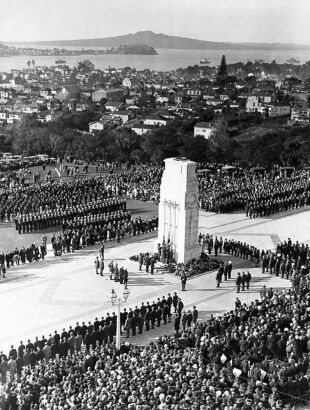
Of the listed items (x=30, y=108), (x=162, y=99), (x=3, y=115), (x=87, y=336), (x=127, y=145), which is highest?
(x=162, y=99)

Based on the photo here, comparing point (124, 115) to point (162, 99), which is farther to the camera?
point (162, 99)

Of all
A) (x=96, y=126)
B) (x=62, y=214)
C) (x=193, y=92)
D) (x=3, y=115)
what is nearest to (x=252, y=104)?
(x=193, y=92)

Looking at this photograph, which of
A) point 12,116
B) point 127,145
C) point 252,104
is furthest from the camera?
point 252,104

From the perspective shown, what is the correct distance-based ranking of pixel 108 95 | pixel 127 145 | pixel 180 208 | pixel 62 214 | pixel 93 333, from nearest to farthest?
pixel 93 333 → pixel 180 208 → pixel 62 214 → pixel 127 145 → pixel 108 95

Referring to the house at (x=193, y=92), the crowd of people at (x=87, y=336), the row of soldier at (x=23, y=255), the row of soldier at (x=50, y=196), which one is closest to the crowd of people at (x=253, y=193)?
the row of soldier at (x=50, y=196)

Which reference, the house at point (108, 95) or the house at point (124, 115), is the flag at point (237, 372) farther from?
the house at point (108, 95)

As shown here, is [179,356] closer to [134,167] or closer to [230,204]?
[230,204]

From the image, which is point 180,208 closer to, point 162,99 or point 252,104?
point 252,104
